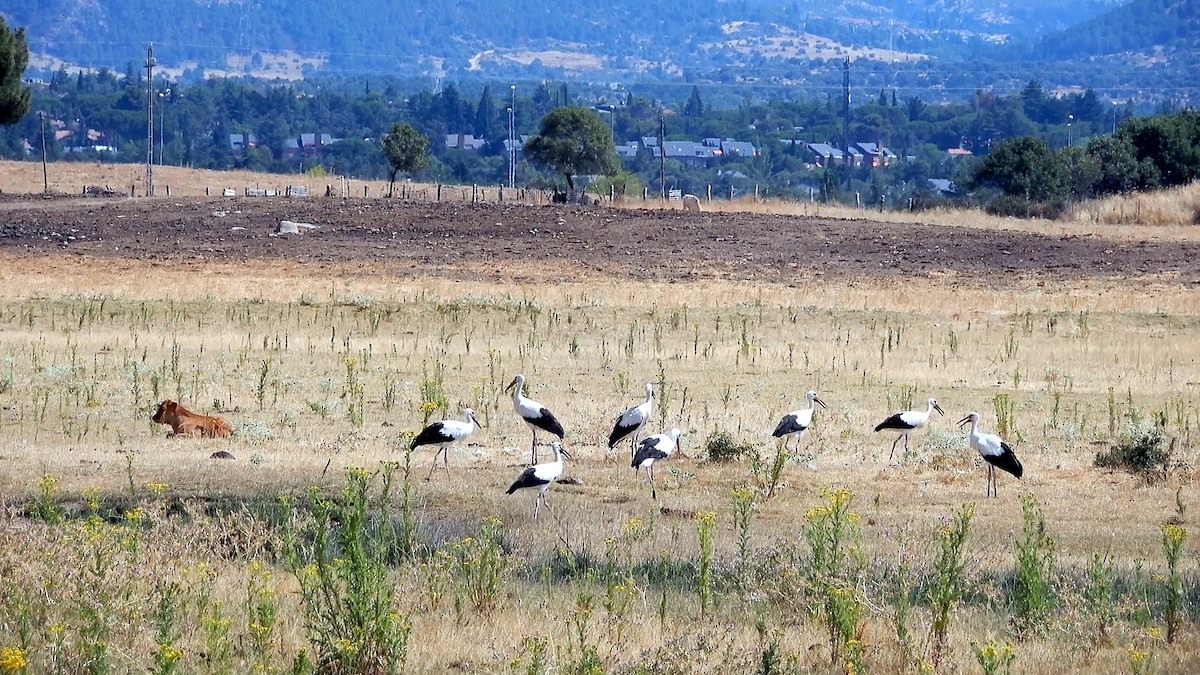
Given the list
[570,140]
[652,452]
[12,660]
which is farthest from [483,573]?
[570,140]

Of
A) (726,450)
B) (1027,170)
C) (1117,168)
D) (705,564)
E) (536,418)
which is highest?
→ (1117,168)

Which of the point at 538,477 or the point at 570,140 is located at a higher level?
the point at 570,140

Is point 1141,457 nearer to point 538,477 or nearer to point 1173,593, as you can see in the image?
point 538,477

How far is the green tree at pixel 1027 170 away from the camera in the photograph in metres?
73.8

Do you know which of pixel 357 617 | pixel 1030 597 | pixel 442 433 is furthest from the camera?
pixel 442 433

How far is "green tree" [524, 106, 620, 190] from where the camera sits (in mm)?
78062

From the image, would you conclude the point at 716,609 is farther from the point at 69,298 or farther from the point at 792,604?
the point at 69,298

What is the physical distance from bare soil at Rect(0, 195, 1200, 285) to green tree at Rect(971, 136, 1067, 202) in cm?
2371

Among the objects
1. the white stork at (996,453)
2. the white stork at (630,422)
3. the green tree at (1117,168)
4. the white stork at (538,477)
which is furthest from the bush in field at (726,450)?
the green tree at (1117,168)

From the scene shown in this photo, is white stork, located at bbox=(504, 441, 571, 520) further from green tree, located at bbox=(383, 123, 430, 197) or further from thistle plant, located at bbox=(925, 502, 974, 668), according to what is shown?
green tree, located at bbox=(383, 123, 430, 197)

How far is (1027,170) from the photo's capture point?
75125 millimetres

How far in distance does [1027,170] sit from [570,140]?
22.5 m

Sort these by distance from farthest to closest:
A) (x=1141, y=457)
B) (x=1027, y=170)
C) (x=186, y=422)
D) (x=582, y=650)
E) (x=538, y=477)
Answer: (x=1027, y=170) < (x=186, y=422) < (x=1141, y=457) < (x=538, y=477) < (x=582, y=650)

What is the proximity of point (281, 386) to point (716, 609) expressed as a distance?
11.9 meters
